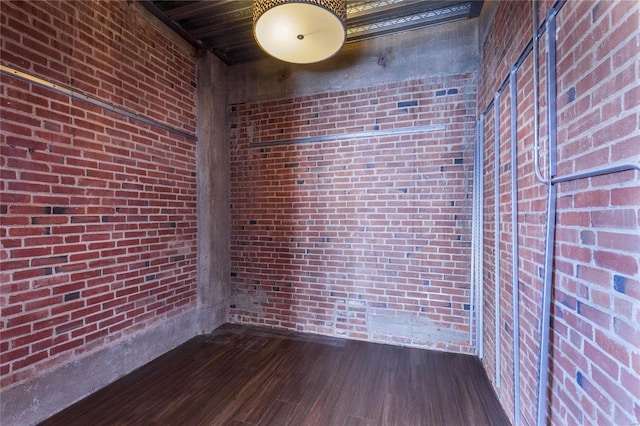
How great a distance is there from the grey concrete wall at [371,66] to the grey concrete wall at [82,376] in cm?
281

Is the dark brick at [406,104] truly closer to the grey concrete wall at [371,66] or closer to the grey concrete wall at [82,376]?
the grey concrete wall at [371,66]

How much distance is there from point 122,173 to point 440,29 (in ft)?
10.8

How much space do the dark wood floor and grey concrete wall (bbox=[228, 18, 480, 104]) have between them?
110 inches

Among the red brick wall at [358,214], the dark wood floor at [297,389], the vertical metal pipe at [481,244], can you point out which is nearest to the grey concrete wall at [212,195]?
the red brick wall at [358,214]

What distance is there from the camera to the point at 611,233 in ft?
3.14

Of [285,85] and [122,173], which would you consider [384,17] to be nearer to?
[285,85]

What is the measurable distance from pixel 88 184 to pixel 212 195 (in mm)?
1278

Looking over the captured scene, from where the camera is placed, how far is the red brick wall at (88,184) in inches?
71.2

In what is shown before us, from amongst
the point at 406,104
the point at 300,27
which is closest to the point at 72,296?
the point at 300,27

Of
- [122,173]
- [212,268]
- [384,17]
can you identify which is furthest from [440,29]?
[212,268]

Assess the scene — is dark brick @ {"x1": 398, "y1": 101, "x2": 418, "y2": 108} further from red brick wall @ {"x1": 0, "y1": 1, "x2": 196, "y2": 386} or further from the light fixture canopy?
red brick wall @ {"x1": 0, "y1": 1, "x2": 196, "y2": 386}

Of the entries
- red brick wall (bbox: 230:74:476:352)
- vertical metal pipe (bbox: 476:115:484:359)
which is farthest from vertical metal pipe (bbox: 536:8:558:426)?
red brick wall (bbox: 230:74:476:352)

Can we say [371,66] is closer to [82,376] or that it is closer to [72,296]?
[72,296]

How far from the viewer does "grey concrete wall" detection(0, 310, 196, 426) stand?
1.80 meters
